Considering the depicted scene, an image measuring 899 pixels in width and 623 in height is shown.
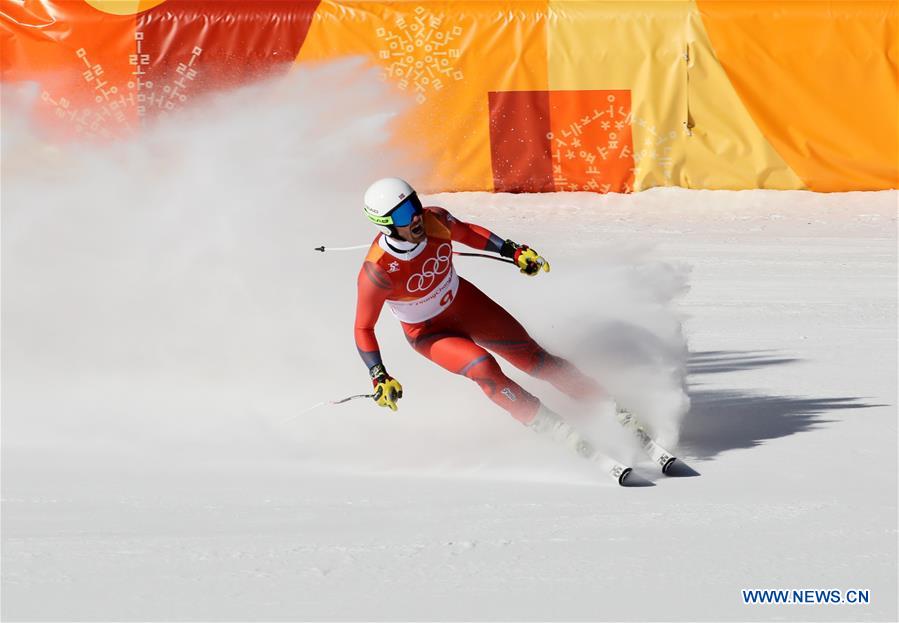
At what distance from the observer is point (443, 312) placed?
7.48m

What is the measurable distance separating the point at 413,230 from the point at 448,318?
0.64 m

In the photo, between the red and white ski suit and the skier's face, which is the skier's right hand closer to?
the red and white ski suit

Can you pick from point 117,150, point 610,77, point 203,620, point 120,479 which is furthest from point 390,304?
point 610,77

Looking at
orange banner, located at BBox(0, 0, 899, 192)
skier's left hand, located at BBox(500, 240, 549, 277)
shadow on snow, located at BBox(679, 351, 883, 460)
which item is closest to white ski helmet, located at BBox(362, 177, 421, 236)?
skier's left hand, located at BBox(500, 240, 549, 277)

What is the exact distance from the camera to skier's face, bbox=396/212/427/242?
702cm

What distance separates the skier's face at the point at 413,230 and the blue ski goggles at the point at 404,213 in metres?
0.02

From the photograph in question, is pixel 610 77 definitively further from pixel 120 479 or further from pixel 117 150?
pixel 120 479

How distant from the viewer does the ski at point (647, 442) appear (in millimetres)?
7012

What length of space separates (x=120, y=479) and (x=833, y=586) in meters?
3.70

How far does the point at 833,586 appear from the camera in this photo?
17.8 feet

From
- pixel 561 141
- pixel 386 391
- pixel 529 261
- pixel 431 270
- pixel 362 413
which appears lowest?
pixel 386 391

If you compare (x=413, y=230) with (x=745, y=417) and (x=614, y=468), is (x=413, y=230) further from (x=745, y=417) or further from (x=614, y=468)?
(x=745, y=417)

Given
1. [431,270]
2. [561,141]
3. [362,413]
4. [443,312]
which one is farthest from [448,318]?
[561,141]

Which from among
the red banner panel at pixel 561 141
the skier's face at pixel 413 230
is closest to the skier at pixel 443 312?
the skier's face at pixel 413 230
